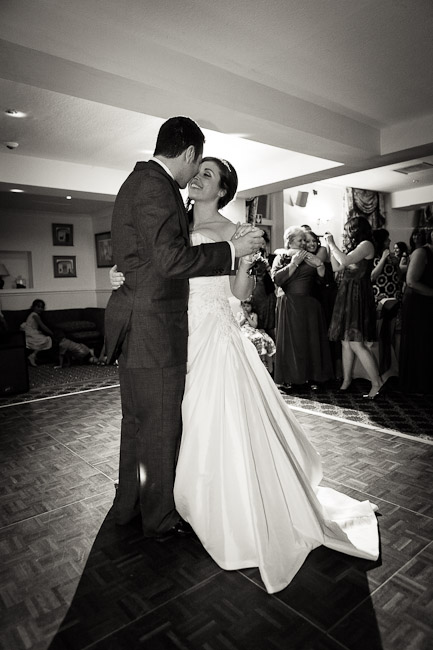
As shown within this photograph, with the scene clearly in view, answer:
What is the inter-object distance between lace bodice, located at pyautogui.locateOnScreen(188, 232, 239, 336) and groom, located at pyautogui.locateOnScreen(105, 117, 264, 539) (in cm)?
11

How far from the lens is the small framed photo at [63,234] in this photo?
930 cm

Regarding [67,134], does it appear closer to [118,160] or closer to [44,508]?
[118,160]

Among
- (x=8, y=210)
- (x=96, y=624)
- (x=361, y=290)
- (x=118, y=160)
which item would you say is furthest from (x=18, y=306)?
(x=96, y=624)

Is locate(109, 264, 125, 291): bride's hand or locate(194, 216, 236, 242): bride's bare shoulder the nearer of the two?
locate(109, 264, 125, 291): bride's hand

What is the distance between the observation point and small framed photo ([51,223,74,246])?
30.5 feet

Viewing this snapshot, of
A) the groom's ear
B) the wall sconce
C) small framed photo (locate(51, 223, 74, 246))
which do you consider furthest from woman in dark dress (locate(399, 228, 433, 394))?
small framed photo (locate(51, 223, 74, 246))

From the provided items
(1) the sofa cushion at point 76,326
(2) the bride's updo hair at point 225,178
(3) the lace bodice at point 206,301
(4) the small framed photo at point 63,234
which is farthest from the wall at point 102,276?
(3) the lace bodice at point 206,301

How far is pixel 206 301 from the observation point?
6.94ft

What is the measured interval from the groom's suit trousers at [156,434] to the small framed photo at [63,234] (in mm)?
8020

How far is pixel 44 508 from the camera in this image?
7.80 ft

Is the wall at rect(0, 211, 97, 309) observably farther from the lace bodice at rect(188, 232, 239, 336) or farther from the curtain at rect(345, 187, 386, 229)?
the lace bodice at rect(188, 232, 239, 336)

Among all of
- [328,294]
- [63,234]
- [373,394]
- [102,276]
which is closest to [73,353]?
[102,276]

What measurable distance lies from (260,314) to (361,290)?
1.34 m

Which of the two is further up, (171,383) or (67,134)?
(67,134)
